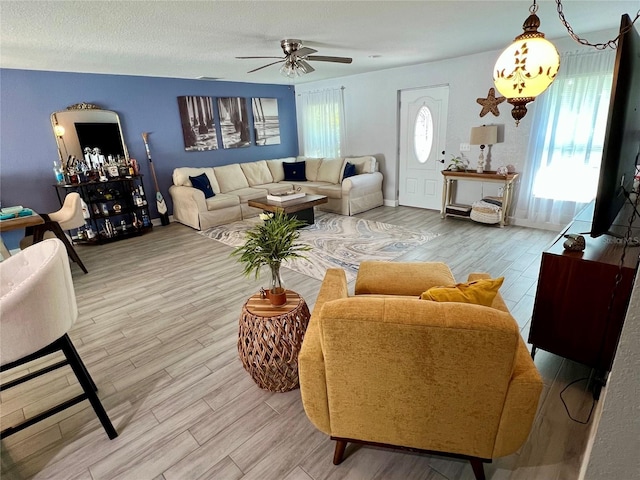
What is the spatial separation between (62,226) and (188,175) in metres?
2.16

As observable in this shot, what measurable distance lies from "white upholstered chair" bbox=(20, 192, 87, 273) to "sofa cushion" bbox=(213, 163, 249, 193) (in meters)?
2.33

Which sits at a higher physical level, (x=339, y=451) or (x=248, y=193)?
(x=248, y=193)

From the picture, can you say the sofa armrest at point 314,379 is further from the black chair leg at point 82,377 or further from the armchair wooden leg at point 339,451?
the black chair leg at point 82,377

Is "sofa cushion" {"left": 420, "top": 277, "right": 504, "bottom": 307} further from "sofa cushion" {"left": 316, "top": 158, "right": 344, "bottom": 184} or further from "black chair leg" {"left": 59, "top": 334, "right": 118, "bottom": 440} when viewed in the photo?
"sofa cushion" {"left": 316, "top": 158, "right": 344, "bottom": 184}

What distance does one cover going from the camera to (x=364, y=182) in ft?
18.5

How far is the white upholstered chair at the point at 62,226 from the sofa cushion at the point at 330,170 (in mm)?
3855

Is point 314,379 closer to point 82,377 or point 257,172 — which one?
point 82,377

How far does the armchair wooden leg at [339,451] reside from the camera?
1.48 meters

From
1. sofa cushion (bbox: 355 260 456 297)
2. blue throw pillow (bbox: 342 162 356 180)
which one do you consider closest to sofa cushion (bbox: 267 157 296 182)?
blue throw pillow (bbox: 342 162 356 180)

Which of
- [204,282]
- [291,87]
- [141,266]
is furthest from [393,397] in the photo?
[291,87]

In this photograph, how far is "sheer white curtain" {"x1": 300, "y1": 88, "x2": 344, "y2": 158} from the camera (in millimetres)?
6516

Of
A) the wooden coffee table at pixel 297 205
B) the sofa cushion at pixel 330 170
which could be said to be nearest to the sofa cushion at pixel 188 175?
the wooden coffee table at pixel 297 205

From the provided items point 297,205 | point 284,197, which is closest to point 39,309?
point 297,205

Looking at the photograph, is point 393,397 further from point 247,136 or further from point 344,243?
point 247,136
